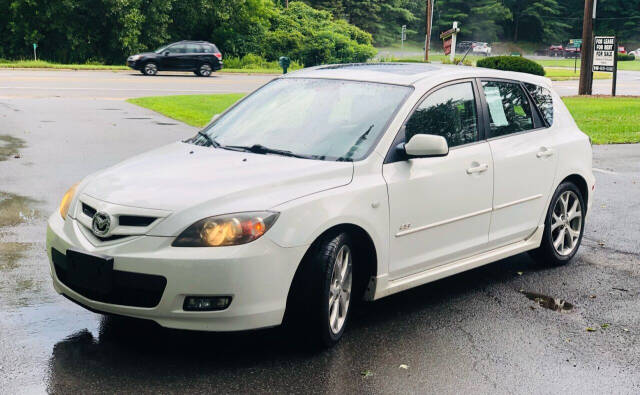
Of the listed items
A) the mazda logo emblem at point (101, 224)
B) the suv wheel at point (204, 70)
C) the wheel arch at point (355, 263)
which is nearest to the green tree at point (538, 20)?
the suv wheel at point (204, 70)

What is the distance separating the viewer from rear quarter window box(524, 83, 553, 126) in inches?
269

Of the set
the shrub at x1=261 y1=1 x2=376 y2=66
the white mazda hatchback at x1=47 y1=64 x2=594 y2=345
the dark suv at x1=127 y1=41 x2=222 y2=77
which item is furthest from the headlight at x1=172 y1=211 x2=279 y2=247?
the shrub at x1=261 y1=1 x2=376 y2=66

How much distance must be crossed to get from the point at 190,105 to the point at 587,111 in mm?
10274

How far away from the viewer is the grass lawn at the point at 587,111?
1736 cm

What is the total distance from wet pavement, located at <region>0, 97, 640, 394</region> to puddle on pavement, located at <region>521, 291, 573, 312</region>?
0.02 metres

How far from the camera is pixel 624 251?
7.54 meters

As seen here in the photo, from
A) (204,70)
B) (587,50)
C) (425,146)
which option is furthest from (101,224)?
(204,70)

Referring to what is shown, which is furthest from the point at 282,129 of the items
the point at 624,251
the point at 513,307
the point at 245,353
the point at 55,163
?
the point at 55,163

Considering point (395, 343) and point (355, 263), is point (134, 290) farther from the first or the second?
point (395, 343)

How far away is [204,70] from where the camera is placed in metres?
38.1

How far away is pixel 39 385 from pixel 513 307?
10.5 ft

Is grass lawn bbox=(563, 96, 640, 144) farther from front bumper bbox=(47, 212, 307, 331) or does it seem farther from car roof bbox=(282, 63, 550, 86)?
front bumper bbox=(47, 212, 307, 331)

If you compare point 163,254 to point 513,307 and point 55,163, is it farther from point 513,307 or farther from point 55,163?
point 55,163

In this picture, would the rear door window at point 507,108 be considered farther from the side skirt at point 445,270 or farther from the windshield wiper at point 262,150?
the windshield wiper at point 262,150
